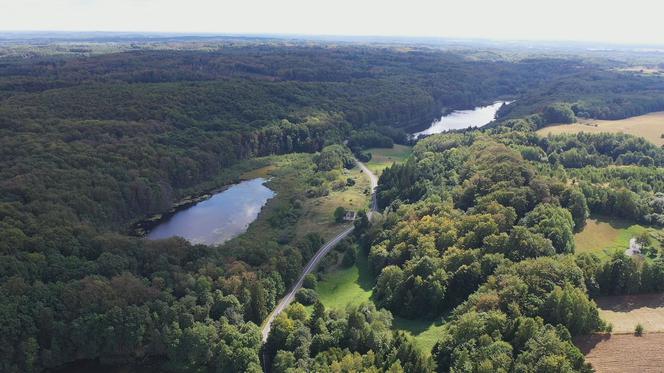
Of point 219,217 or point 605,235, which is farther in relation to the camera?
point 219,217

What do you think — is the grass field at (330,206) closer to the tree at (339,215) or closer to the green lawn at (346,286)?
the tree at (339,215)

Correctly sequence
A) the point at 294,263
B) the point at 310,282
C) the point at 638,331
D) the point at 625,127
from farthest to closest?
1. the point at 625,127
2. the point at 294,263
3. the point at 310,282
4. the point at 638,331

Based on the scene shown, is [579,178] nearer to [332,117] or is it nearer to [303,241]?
[303,241]

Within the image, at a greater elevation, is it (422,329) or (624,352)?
(624,352)

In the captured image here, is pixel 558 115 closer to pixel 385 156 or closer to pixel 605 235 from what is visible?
pixel 385 156

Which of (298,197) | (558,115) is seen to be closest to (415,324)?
(298,197)

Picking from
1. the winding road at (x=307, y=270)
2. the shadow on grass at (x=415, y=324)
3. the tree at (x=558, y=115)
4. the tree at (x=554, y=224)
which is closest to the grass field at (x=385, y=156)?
the winding road at (x=307, y=270)

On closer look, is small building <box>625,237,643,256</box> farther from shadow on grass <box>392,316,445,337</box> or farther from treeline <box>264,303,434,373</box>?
treeline <box>264,303,434,373</box>

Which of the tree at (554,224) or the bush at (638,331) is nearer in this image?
the bush at (638,331)
